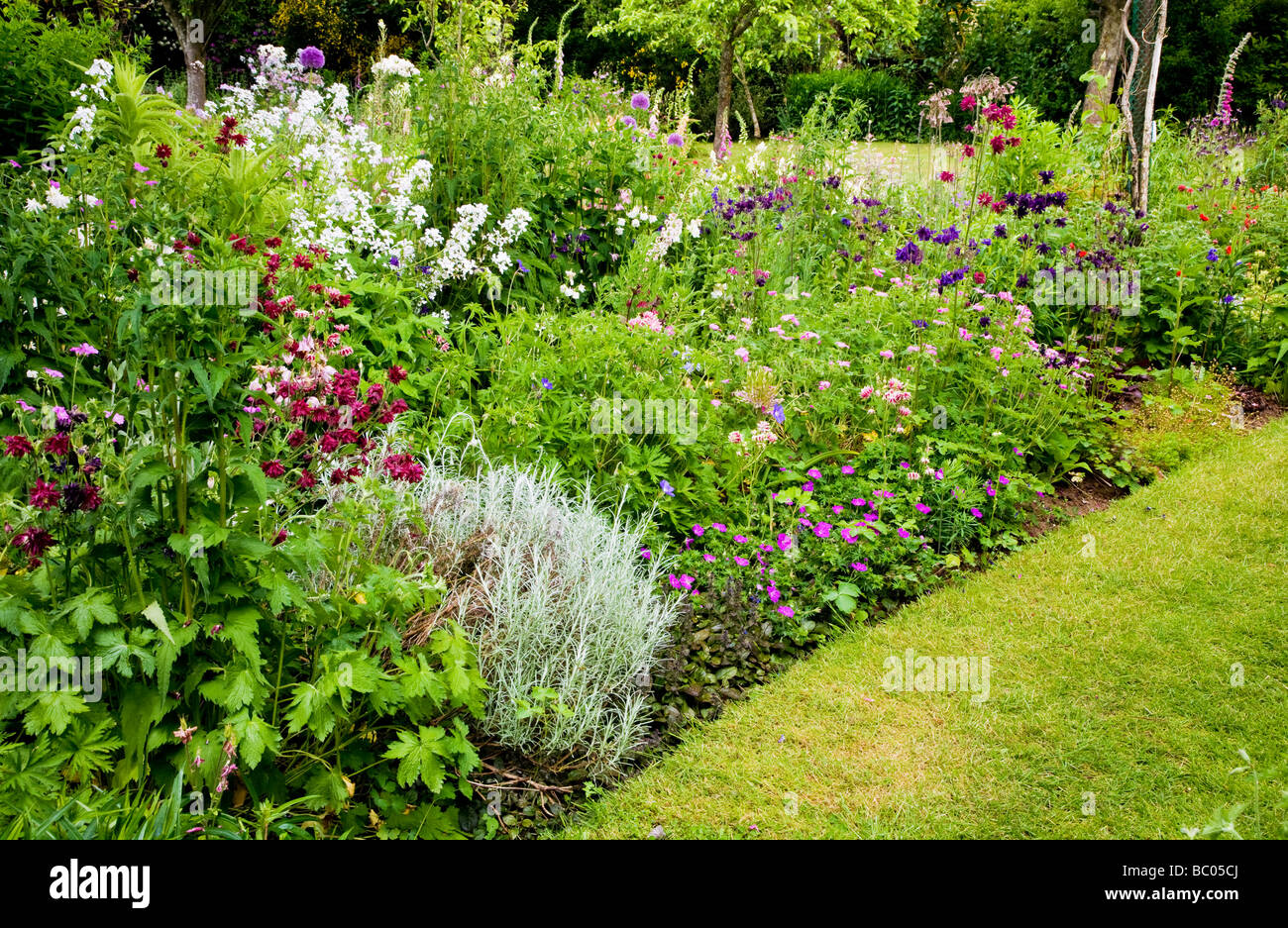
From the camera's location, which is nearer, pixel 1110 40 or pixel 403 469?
pixel 403 469

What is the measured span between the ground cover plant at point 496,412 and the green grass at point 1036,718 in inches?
7.8

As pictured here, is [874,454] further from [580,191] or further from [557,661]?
[580,191]

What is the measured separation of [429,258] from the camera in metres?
5.12

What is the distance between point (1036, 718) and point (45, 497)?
3.23 meters

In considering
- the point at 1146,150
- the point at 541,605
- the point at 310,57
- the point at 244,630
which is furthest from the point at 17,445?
the point at 1146,150

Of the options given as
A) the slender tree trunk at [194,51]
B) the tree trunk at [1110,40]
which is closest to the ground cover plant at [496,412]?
the tree trunk at [1110,40]

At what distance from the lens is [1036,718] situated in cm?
332

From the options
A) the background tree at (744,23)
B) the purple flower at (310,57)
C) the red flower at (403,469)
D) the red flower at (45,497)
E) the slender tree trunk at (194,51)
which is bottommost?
the red flower at (45,497)

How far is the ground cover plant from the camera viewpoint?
→ 236cm

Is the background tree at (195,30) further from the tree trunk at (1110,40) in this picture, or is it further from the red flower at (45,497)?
the tree trunk at (1110,40)

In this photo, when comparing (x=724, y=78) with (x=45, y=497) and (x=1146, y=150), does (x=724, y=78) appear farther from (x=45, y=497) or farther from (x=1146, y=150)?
(x=45, y=497)

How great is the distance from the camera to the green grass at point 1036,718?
2.89m
